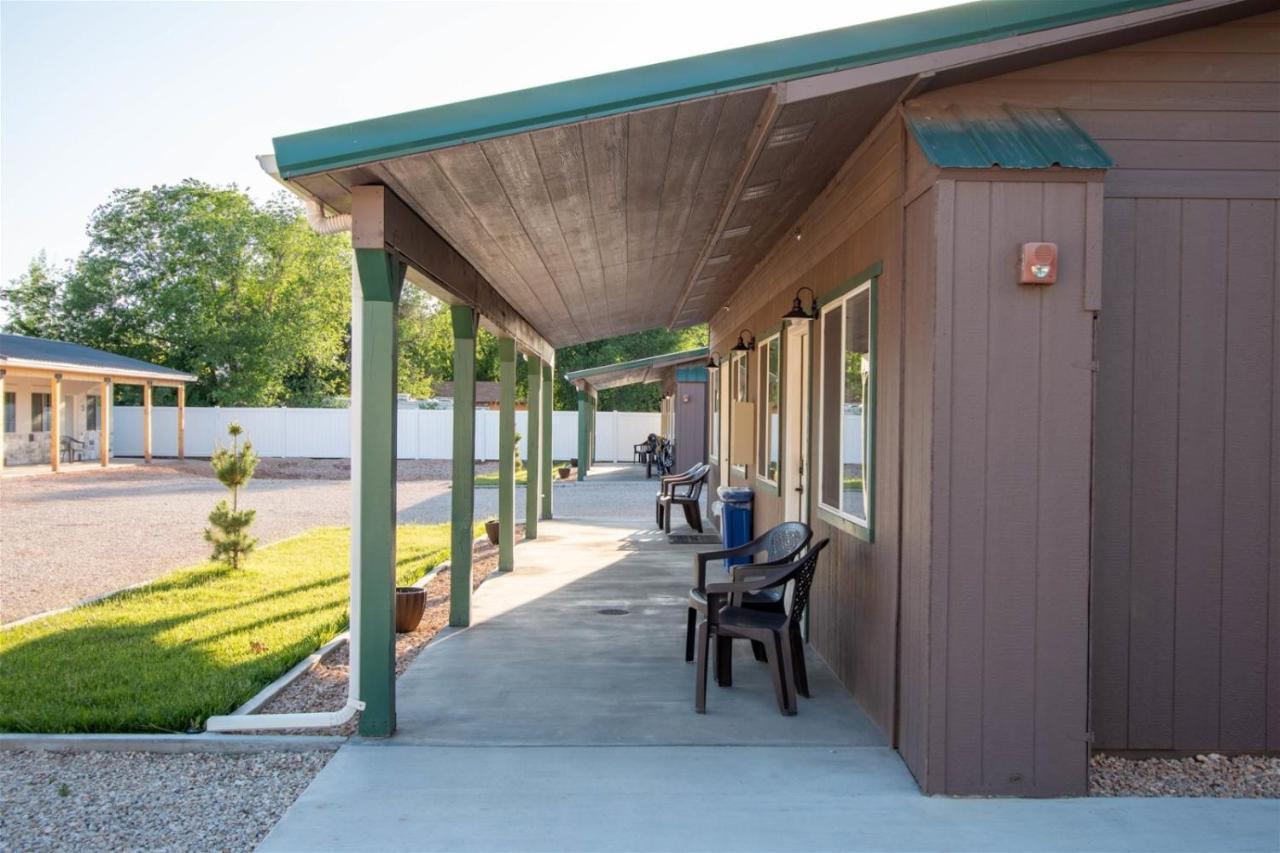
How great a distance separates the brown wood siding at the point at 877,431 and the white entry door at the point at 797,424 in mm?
314

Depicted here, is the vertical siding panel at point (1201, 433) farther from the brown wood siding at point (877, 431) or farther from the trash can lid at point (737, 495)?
the trash can lid at point (737, 495)

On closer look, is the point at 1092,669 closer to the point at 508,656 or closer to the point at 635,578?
the point at 508,656

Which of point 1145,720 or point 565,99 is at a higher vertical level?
point 565,99

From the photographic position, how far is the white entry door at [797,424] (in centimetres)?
657

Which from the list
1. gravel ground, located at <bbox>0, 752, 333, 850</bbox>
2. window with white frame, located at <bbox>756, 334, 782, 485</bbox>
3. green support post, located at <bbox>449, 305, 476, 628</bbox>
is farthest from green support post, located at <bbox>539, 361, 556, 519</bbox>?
gravel ground, located at <bbox>0, 752, 333, 850</bbox>

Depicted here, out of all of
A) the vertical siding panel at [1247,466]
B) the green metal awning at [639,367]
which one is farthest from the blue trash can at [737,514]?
the green metal awning at [639,367]

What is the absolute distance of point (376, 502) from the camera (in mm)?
4332

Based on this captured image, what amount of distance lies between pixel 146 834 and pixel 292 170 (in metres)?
2.36

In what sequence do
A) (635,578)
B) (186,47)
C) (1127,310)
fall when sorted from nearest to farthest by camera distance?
(1127,310), (635,578), (186,47)

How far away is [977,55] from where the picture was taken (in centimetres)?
379

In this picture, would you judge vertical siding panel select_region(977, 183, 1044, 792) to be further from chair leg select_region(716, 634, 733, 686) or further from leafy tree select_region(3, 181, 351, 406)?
leafy tree select_region(3, 181, 351, 406)

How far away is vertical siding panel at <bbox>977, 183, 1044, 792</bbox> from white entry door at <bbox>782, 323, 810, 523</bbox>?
278 centimetres

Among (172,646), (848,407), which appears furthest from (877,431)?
(172,646)

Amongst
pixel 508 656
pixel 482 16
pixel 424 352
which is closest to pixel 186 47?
pixel 482 16
